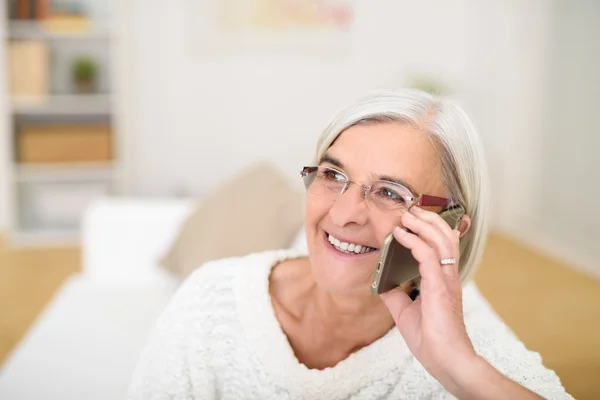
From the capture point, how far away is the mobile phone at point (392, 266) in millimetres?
839

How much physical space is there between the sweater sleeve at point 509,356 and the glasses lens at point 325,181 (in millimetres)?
314

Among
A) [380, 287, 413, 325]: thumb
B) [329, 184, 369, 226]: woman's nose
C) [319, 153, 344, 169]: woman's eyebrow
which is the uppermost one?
[319, 153, 344, 169]: woman's eyebrow

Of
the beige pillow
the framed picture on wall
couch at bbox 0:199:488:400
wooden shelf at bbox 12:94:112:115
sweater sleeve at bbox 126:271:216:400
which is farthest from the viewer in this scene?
the framed picture on wall

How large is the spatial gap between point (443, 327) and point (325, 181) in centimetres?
29

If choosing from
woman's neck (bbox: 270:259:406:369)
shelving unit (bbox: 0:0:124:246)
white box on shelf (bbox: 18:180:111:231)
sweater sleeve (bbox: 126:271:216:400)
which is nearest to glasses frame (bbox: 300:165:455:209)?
woman's neck (bbox: 270:259:406:369)

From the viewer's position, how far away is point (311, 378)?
1030 millimetres

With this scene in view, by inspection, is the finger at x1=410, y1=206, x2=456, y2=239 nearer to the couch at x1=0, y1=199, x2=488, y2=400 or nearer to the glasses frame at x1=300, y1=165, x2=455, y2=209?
the glasses frame at x1=300, y1=165, x2=455, y2=209

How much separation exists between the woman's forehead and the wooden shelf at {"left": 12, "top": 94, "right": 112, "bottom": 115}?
3.41 m

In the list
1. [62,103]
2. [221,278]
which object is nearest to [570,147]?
[62,103]

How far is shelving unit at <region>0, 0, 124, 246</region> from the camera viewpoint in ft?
12.9

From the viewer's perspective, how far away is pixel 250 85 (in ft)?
14.5

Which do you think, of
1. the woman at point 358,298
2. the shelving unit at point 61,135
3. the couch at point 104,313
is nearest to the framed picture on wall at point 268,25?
the shelving unit at point 61,135

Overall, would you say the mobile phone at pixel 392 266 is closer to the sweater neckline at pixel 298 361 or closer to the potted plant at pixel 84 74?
the sweater neckline at pixel 298 361

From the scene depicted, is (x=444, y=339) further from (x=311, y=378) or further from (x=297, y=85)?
(x=297, y=85)
